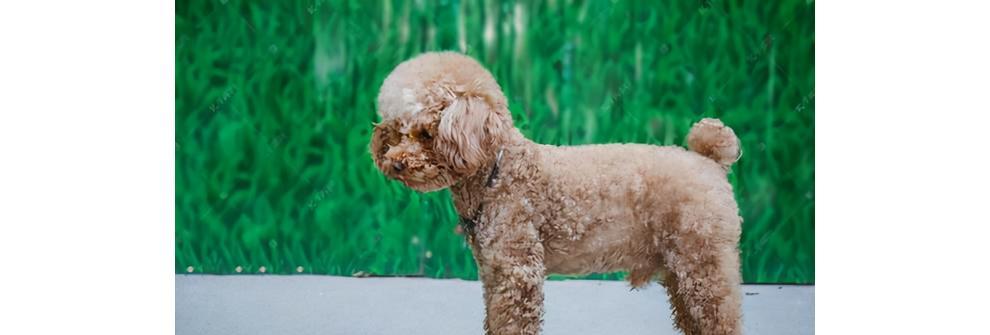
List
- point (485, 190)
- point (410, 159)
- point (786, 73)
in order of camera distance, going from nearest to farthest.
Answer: point (410, 159), point (485, 190), point (786, 73)

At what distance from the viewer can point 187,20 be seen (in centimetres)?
262

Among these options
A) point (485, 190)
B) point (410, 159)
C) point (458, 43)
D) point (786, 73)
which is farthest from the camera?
point (458, 43)

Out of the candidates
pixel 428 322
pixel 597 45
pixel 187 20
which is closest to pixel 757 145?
pixel 597 45

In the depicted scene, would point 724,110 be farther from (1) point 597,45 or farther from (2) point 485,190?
(2) point 485,190

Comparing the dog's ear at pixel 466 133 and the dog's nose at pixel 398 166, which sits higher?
the dog's ear at pixel 466 133

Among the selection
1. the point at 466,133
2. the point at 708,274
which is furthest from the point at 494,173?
the point at 708,274

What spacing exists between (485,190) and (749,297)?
1089mm

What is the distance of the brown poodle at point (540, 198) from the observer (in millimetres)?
1922

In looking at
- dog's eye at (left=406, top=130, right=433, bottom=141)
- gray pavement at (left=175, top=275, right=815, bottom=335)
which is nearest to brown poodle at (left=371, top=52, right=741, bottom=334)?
dog's eye at (left=406, top=130, right=433, bottom=141)

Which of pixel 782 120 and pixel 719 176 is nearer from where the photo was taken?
pixel 719 176

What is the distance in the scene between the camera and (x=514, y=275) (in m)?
1.97

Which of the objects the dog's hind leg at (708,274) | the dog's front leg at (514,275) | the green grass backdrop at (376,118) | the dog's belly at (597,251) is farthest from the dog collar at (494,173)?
the green grass backdrop at (376,118)

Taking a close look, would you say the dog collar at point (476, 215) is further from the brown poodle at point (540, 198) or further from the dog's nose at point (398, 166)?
the dog's nose at point (398, 166)

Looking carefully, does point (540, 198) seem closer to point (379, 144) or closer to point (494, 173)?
point (494, 173)
